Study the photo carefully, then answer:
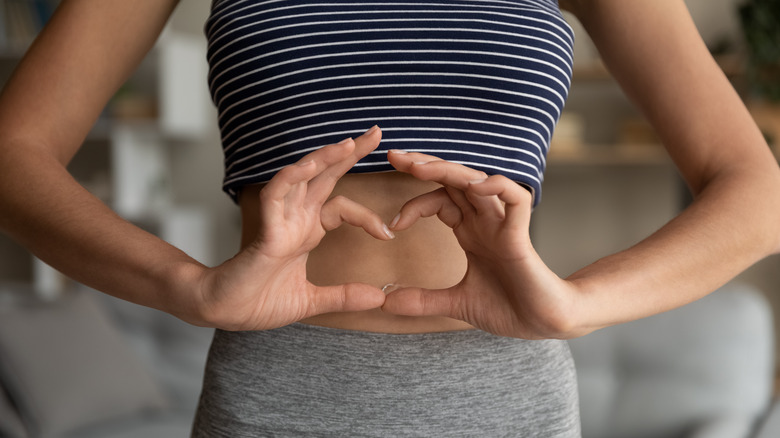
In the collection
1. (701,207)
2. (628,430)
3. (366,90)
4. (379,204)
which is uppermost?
(366,90)

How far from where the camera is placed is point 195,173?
5020 mm

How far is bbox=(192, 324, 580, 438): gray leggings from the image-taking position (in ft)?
2.28

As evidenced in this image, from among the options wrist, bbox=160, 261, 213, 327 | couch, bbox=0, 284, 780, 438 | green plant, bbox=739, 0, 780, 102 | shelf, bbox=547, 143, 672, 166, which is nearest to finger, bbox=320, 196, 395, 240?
wrist, bbox=160, 261, 213, 327

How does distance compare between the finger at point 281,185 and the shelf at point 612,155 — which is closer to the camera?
Answer: the finger at point 281,185

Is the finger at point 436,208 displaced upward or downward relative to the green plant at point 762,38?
upward

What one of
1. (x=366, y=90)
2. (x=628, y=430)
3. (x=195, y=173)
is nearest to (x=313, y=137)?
(x=366, y=90)

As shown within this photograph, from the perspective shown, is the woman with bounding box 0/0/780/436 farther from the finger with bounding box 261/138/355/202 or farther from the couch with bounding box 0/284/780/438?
the couch with bounding box 0/284/780/438

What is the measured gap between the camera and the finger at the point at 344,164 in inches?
21.5

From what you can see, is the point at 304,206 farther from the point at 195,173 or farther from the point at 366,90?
the point at 195,173

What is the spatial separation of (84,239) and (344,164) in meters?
0.27

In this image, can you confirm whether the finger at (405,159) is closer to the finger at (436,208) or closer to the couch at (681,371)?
the finger at (436,208)

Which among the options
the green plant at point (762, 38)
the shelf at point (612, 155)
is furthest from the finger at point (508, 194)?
the green plant at point (762, 38)

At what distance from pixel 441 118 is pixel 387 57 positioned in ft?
0.27

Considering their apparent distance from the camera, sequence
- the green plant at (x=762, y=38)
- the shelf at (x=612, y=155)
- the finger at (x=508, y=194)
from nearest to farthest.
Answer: the finger at (x=508, y=194), the green plant at (x=762, y=38), the shelf at (x=612, y=155)
